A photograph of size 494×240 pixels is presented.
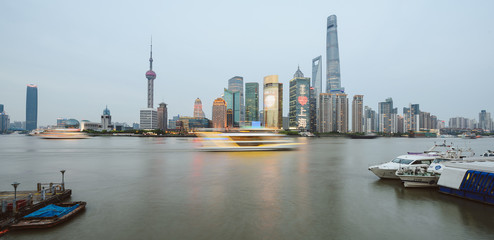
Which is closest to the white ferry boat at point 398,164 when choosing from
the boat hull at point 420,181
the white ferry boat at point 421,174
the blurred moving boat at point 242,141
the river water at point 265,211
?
the white ferry boat at point 421,174

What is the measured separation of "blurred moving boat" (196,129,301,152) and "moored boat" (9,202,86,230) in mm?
60291

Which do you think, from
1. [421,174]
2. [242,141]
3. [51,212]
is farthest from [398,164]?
[242,141]

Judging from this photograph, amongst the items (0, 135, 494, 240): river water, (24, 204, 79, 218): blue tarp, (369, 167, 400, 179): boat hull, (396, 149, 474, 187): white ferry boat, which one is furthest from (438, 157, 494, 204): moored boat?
(24, 204, 79, 218): blue tarp

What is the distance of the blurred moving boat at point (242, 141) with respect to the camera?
77.9m

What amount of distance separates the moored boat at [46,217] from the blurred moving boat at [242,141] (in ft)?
198

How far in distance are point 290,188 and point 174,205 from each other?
12598 millimetres

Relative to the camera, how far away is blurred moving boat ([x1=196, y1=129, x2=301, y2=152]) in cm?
7792

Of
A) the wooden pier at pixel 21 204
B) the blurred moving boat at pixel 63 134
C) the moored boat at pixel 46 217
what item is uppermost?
the wooden pier at pixel 21 204

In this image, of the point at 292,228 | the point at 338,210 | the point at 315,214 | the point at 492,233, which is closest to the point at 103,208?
the point at 292,228

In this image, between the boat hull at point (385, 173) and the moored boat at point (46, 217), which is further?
the boat hull at point (385, 173)

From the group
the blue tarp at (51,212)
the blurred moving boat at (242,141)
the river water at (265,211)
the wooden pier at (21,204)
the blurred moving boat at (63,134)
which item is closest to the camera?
the river water at (265,211)

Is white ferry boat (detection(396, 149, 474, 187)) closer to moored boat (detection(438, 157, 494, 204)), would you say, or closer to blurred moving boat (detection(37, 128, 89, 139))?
moored boat (detection(438, 157, 494, 204))

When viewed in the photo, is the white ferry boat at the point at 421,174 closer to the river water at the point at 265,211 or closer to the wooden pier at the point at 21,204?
the river water at the point at 265,211

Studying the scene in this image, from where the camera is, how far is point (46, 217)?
15.1 meters
